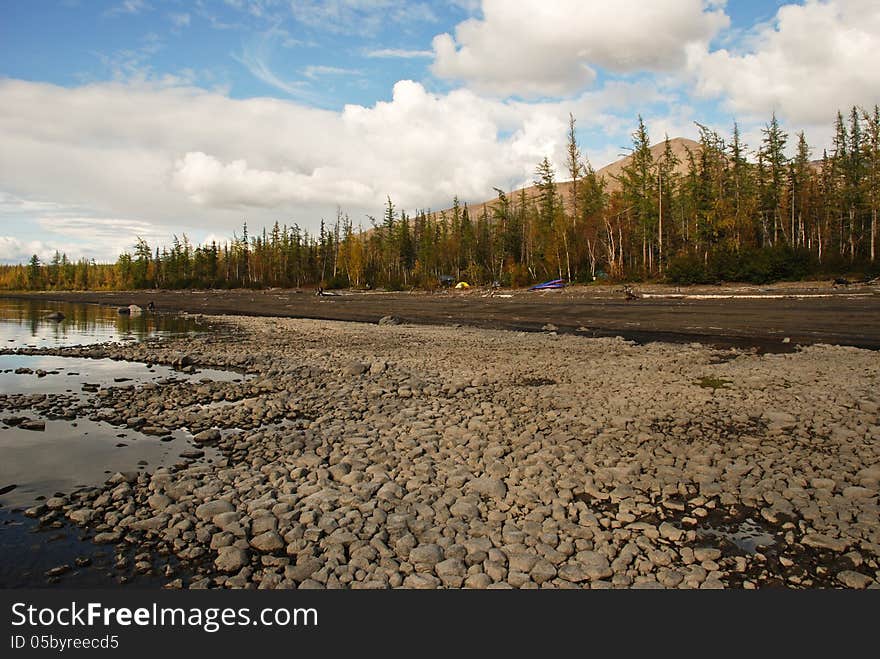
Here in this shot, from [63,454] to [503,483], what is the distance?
6885 millimetres

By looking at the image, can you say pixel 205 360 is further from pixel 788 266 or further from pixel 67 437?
pixel 788 266

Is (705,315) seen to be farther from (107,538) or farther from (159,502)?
(107,538)

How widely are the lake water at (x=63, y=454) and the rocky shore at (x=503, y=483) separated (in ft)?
0.95

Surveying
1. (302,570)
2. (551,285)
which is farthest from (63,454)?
(551,285)

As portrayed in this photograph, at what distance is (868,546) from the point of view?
481 cm

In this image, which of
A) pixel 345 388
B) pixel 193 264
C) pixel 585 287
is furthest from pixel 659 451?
pixel 193 264

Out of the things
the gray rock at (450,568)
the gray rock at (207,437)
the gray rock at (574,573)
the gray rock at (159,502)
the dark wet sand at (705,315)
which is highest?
the dark wet sand at (705,315)

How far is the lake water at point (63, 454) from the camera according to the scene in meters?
4.97

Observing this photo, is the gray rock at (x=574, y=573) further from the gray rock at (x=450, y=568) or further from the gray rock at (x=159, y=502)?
the gray rock at (x=159, y=502)

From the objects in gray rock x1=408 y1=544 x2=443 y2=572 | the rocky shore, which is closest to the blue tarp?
the rocky shore

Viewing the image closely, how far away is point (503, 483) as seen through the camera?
6.43m

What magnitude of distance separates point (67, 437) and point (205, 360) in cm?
850

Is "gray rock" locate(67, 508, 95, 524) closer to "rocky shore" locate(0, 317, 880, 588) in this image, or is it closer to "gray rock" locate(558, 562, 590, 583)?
"rocky shore" locate(0, 317, 880, 588)

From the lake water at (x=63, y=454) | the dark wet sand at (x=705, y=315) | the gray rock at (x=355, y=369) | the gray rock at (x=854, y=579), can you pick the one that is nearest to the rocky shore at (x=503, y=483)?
the gray rock at (x=854, y=579)
